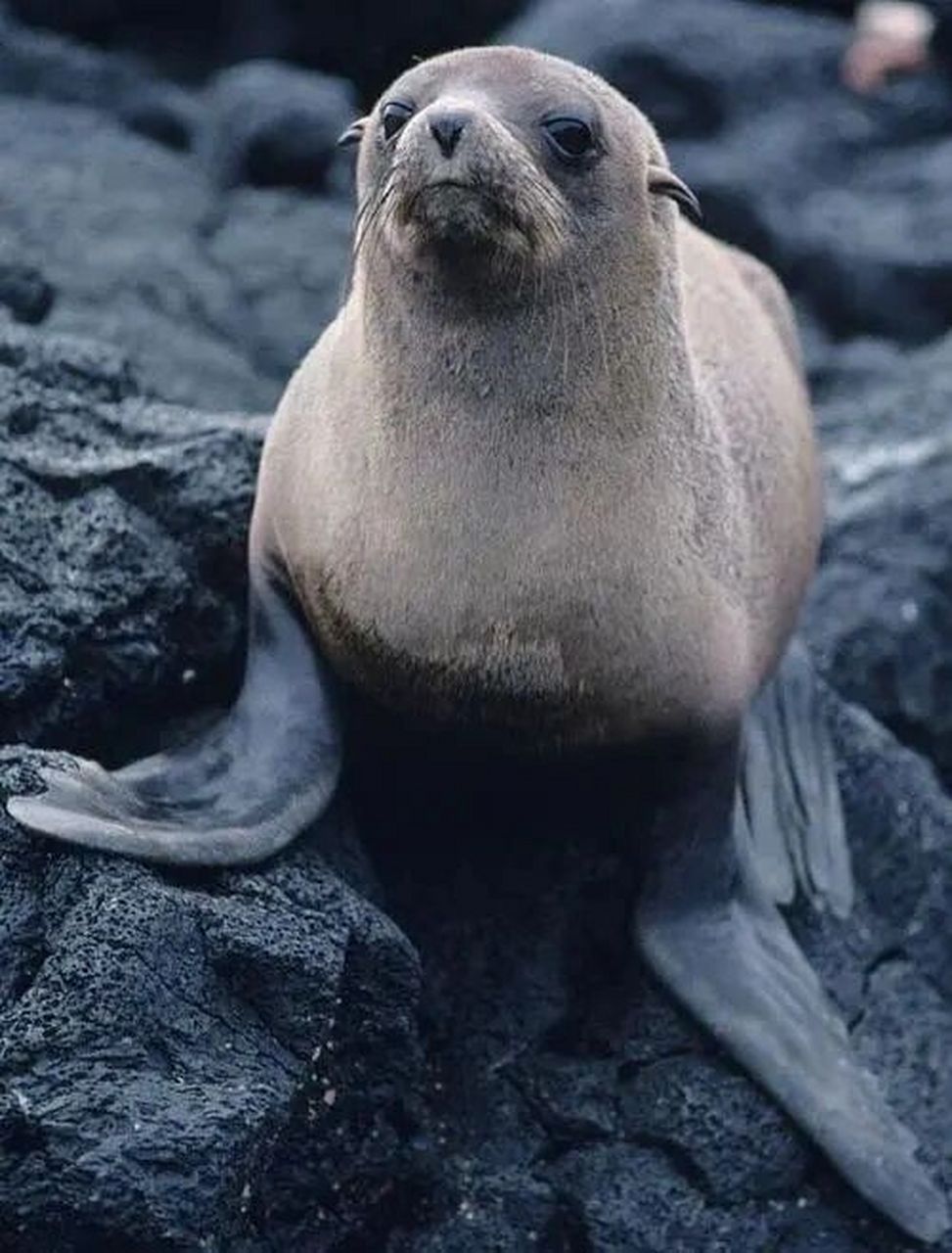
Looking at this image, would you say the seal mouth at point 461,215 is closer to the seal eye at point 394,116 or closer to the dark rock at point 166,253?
the seal eye at point 394,116

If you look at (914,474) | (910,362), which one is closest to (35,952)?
(914,474)

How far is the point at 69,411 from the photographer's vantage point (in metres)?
6.14

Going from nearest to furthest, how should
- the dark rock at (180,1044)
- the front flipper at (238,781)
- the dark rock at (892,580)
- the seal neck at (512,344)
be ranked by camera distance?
the dark rock at (180,1044) → the front flipper at (238,781) → the seal neck at (512,344) → the dark rock at (892,580)

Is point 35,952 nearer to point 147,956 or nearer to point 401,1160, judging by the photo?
point 147,956

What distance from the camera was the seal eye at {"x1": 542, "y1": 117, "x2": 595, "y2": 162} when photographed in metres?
5.30

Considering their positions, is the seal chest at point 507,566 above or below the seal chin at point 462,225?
below

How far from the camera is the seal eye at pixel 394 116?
5375 mm

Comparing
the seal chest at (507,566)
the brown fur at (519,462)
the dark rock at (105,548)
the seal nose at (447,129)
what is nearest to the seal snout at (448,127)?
the seal nose at (447,129)

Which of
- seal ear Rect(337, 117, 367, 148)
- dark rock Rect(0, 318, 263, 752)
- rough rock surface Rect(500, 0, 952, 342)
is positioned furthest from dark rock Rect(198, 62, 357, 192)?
seal ear Rect(337, 117, 367, 148)

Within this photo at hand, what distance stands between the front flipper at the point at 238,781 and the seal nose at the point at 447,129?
1.23 metres

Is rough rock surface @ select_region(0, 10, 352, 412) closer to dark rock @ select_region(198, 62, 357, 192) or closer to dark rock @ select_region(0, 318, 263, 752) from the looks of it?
dark rock @ select_region(198, 62, 357, 192)

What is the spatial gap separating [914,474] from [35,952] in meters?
4.79

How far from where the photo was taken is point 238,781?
17.8ft

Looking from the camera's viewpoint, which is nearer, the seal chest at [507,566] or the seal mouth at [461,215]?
the seal mouth at [461,215]
